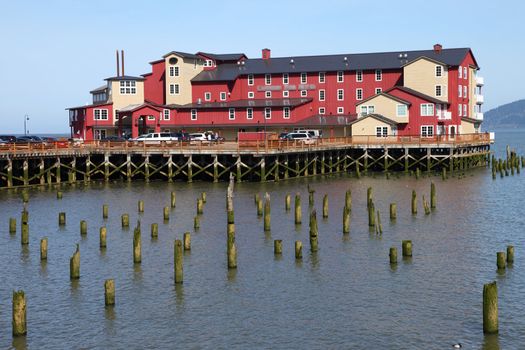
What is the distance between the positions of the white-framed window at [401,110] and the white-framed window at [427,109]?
1.85 m

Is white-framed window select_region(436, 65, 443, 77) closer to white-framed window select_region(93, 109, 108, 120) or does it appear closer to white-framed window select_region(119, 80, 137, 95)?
white-framed window select_region(119, 80, 137, 95)

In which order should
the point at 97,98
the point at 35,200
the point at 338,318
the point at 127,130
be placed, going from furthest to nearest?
the point at 97,98
the point at 127,130
the point at 35,200
the point at 338,318

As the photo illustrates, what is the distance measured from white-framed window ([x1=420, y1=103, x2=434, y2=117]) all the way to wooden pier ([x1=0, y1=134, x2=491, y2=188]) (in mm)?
6620

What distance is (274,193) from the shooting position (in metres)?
61.6

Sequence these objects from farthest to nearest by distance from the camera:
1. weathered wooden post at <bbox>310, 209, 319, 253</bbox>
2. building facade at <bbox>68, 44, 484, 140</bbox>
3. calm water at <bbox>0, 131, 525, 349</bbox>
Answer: building facade at <bbox>68, 44, 484, 140</bbox>, weathered wooden post at <bbox>310, 209, 319, 253</bbox>, calm water at <bbox>0, 131, 525, 349</bbox>

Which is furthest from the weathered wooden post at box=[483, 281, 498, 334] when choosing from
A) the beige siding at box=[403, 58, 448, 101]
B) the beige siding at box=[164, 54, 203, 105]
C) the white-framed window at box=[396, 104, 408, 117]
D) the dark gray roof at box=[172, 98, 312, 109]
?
the beige siding at box=[164, 54, 203, 105]

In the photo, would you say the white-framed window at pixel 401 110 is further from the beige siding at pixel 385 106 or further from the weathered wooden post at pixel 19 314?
the weathered wooden post at pixel 19 314

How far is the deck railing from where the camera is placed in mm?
68625

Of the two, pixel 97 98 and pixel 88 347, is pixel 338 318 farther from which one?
pixel 97 98

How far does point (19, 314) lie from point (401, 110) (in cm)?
7216

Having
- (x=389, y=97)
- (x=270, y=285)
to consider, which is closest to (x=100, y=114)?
(x=389, y=97)

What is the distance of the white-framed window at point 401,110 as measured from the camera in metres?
91.8

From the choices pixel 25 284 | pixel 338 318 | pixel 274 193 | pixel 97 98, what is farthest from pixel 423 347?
pixel 97 98

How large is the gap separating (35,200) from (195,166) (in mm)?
17749
